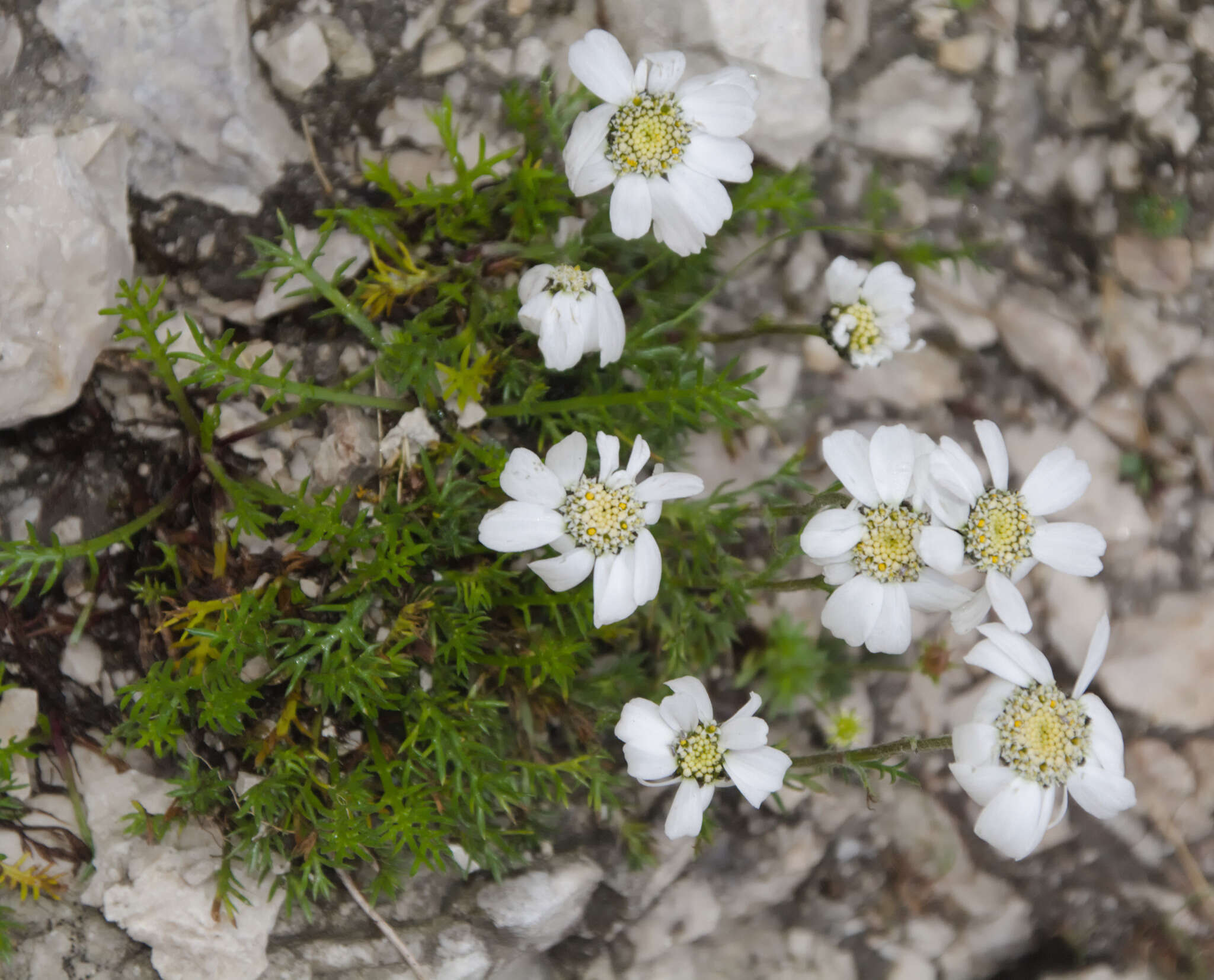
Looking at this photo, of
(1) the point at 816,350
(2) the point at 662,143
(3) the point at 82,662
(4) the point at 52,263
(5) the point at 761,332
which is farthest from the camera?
(1) the point at 816,350

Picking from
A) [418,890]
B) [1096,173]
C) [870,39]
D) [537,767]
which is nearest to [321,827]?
[418,890]

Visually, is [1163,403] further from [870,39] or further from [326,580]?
[326,580]

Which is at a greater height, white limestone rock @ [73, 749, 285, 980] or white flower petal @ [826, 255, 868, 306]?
white flower petal @ [826, 255, 868, 306]

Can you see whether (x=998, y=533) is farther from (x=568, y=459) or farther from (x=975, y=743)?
(x=568, y=459)

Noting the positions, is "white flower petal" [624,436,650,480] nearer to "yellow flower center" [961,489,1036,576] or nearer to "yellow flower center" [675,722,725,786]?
"yellow flower center" [675,722,725,786]

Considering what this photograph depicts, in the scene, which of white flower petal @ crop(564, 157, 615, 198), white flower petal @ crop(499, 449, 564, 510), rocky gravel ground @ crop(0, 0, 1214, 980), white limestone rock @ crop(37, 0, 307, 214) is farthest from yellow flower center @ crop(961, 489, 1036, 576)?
white limestone rock @ crop(37, 0, 307, 214)

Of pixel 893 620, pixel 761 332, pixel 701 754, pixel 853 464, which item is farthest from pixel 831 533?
pixel 761 332
